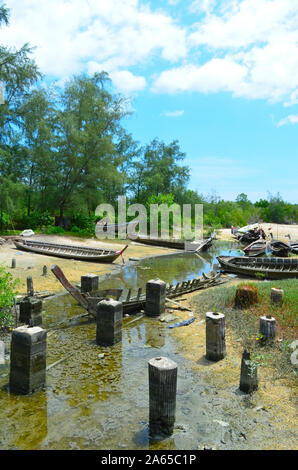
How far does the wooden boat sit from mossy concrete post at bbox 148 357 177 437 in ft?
44.1

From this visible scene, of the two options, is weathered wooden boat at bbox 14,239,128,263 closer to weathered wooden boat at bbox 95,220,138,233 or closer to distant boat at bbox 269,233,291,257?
weathered wooden boat at bbox 95,220,138,233

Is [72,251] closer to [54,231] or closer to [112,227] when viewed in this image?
[54,231]

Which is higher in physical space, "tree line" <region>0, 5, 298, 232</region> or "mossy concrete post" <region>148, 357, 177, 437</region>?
"tree line" <region>0, 5, 298, 232</region>

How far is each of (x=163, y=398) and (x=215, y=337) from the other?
284 cm

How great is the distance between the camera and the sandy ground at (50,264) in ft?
47.2

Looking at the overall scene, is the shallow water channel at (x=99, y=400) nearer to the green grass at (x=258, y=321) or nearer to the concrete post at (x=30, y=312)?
the concrete post at (x=30, y=312)

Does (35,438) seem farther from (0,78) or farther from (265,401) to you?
(0,78)

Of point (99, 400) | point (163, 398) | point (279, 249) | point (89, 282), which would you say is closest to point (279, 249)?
point (279, 249)

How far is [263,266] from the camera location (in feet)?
63.8

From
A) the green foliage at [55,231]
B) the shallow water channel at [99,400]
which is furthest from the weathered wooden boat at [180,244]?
the shallow water channel at [99,400]

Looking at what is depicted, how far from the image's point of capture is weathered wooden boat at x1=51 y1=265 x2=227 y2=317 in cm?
946

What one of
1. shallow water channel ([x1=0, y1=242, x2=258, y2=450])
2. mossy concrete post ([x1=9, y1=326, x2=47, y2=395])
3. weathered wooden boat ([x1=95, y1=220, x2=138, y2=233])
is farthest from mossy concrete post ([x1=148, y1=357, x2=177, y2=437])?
weathered wooden boat ([x1=95, y1=220, x2=138, y2=233])

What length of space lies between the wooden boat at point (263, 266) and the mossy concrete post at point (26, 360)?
13.8 metres

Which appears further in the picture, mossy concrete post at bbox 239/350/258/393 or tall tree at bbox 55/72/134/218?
tall tree at bbox 55/72/134/218
